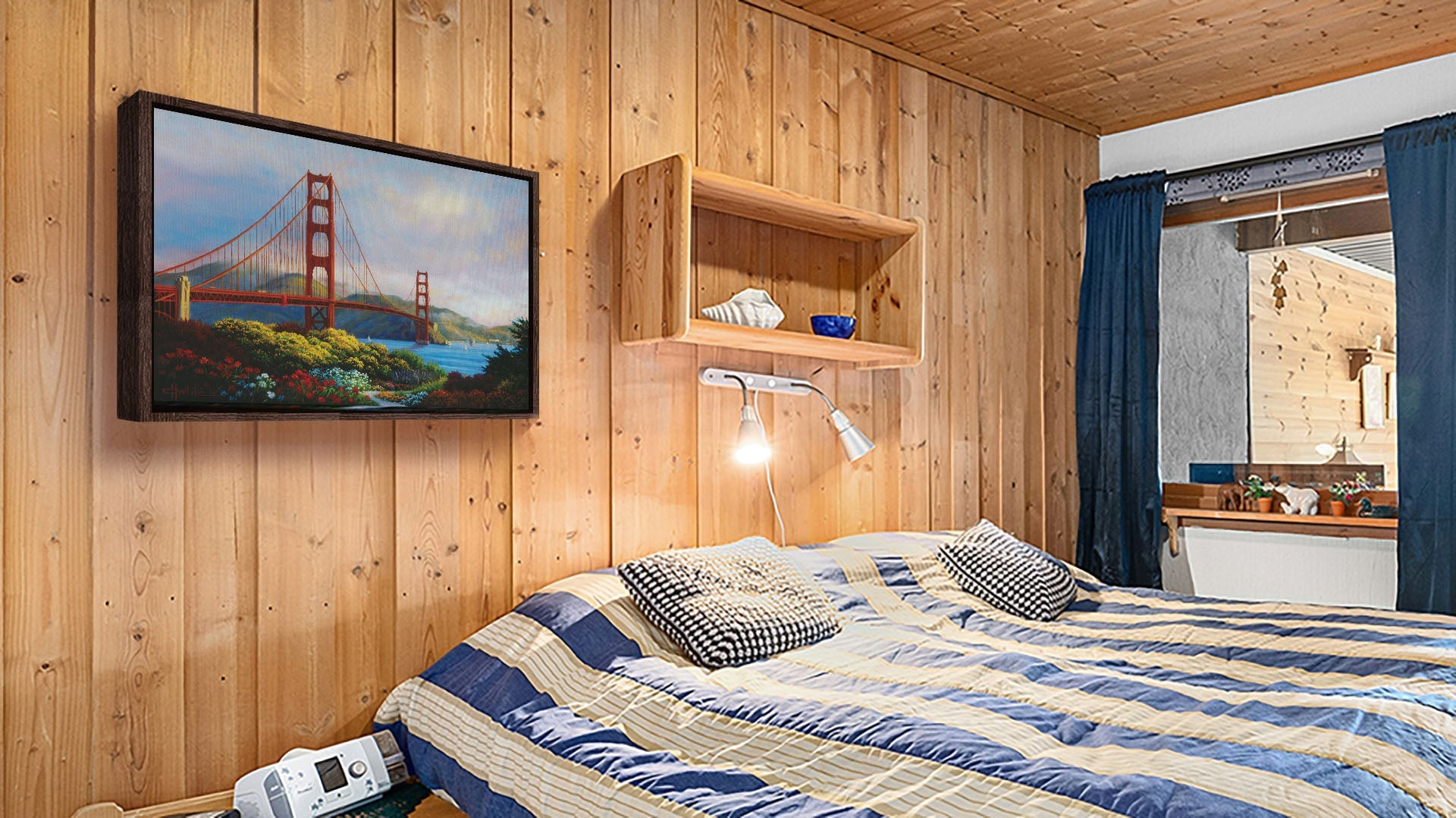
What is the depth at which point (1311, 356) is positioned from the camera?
3.82 m

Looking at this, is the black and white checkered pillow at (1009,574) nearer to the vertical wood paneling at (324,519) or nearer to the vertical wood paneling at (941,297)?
the vertical wood paneling at (941,297)

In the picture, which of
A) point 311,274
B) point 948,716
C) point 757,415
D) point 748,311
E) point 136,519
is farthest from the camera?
point 757,415

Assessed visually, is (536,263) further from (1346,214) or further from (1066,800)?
(1346,214)

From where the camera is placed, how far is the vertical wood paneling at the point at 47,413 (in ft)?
5.60

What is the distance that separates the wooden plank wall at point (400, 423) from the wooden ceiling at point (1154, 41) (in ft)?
0.61

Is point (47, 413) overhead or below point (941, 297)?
below

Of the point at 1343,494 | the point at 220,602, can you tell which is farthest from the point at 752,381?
the point at 1343,494

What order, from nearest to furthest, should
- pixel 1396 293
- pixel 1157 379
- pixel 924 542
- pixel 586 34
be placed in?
pixel 586 34
pixel 924 542
pixel 1396 293
pixel 1157 379

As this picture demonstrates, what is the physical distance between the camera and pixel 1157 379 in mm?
3979

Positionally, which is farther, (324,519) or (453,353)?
(453,353)

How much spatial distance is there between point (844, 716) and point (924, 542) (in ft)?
4.35

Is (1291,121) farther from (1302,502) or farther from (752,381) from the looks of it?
(752,381)

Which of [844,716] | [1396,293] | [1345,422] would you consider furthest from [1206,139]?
[844,716]

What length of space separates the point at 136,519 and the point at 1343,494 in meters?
3.82
